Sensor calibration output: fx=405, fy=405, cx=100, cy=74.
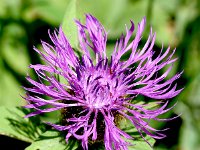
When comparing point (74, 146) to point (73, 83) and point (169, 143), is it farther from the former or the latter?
point (169, 143)

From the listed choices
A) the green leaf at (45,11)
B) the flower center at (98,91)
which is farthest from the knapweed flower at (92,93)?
the green leaf at (45,11)

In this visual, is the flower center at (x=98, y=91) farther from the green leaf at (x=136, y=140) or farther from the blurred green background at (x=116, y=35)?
the blurred green background at (x=116, y=35)

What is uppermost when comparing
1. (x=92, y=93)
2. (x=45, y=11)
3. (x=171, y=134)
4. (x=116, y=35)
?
(x=45, y=11)

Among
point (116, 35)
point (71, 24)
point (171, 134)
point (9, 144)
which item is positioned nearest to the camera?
point (71, 24)

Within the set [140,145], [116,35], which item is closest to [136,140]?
[140,145]

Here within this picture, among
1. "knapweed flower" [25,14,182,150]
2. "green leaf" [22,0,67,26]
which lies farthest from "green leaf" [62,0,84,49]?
"green leaf" [22,0,67,26]

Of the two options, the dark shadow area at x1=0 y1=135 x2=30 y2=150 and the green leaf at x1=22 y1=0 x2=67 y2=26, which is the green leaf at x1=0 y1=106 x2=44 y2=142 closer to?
the dark shadow area at x1=0 y1=135 x2=30 y2=150

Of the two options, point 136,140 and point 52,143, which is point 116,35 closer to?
point 136,140
